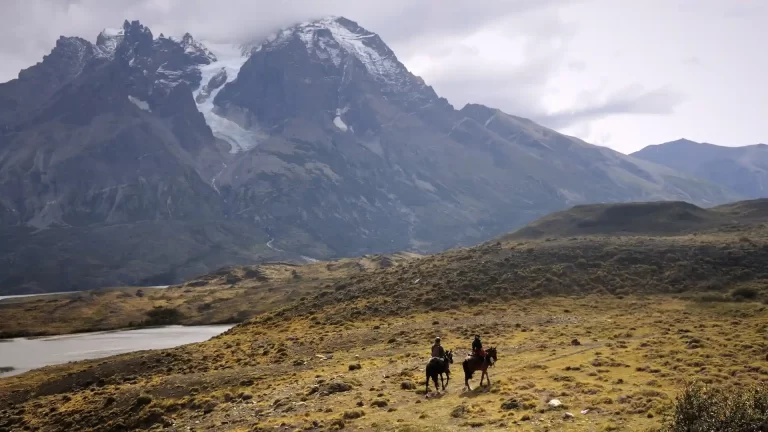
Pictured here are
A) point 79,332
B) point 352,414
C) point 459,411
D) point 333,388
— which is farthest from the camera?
point 79,332

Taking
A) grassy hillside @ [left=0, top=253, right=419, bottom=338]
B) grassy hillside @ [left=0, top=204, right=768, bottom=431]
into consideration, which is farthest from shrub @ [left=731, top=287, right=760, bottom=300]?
grassy hillside @ [left=0, top=253, right=419, bottom=338]

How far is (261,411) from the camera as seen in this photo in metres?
35.2

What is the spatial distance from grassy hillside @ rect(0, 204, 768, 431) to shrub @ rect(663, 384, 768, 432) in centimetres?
471

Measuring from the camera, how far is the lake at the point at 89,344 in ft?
329

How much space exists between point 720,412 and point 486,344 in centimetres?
3389

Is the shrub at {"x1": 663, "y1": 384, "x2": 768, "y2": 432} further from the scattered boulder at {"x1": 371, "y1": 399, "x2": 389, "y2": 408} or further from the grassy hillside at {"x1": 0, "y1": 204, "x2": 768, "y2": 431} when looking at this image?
the scattered boulder at {"x1": 371, "y1": 399, "x2": 389, "y2": 408}

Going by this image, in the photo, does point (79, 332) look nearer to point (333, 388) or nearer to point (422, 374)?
point (333, 388)

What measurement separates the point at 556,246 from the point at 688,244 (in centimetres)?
2138

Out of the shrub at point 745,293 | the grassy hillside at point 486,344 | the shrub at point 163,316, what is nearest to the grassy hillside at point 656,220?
the grassy hillside at point 486,344

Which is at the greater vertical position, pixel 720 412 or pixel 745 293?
pixel 720 412

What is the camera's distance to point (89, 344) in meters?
119

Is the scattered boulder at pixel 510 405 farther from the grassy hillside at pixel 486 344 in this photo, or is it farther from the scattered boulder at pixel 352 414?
the scattered boulder at pixel 352 414

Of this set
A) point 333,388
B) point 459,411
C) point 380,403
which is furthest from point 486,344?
point 459,411

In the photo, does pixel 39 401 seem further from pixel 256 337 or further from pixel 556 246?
pixel 556 246
